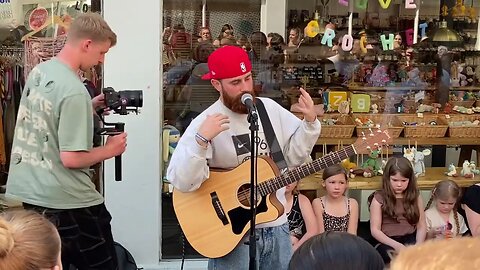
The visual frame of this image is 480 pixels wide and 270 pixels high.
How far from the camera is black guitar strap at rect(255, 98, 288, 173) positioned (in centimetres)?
296

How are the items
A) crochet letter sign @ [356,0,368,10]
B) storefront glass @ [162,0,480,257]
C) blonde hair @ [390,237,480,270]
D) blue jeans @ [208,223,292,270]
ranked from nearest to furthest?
blonde hair @ [390,237,480,270]
blue jeans @ [208,223,292,270]
storefront glass @ [162,0,480,257]
crochet letter sign @ [356,0,368,10]

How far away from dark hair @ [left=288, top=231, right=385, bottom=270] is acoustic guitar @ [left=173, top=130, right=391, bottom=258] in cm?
123

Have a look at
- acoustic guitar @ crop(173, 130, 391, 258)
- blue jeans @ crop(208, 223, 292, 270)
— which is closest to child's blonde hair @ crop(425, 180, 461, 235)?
acoustic guitar @ crop(173, 130, 391, 258)

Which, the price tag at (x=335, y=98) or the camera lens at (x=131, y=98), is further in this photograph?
the price tag at (x=335, y=98)

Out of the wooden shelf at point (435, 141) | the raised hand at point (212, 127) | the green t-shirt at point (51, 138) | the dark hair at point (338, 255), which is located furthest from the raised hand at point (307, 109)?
the wooden shelf at point (435, 141)

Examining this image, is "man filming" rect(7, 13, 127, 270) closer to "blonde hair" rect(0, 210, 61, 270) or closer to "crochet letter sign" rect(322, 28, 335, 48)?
"blonde hair" rect(0, 210, 61, 270)

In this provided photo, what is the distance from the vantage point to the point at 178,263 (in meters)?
4.36

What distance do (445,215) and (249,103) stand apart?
206 centimetres

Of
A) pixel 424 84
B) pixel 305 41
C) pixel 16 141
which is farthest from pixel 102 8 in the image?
pixel 424 84

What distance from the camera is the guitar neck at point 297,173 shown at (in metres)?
2.99

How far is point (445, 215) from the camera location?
4285 mm

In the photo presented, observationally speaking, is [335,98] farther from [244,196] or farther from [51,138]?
[51,138]

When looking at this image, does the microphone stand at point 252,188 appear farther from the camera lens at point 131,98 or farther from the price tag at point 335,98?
the price tag at point 335,98

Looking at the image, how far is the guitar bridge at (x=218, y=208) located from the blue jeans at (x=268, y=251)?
135 millimetres
